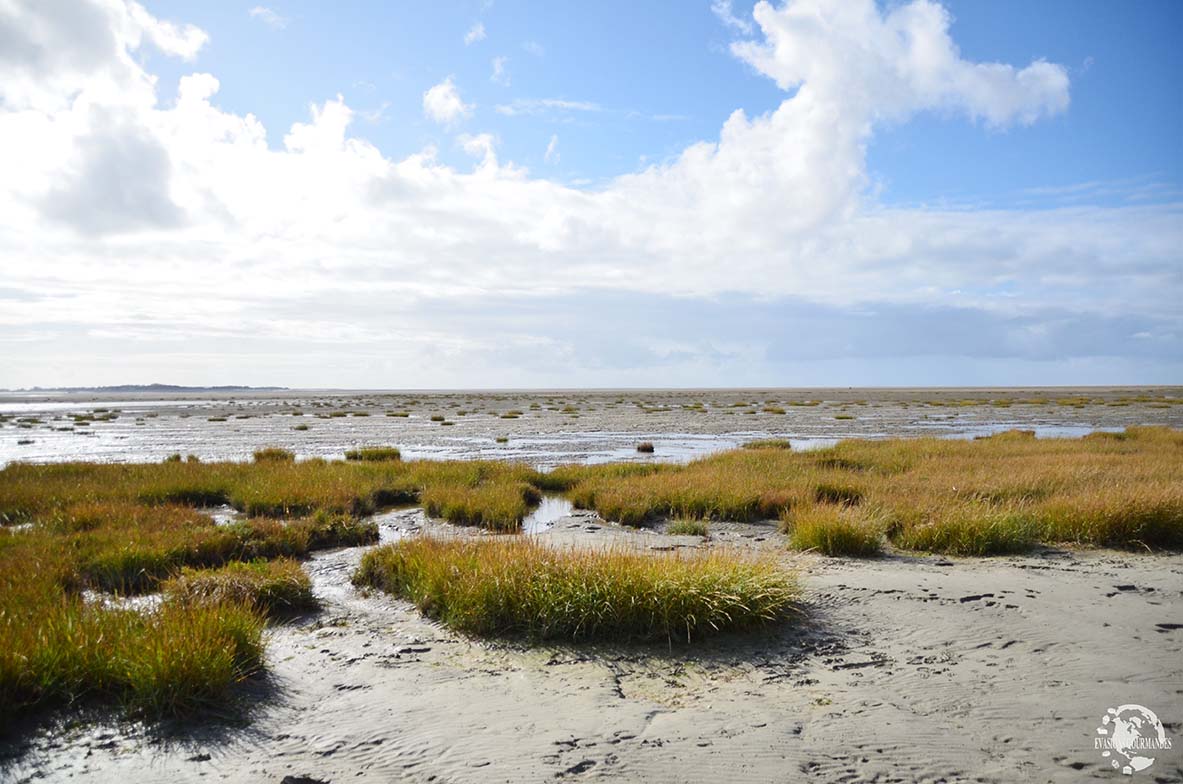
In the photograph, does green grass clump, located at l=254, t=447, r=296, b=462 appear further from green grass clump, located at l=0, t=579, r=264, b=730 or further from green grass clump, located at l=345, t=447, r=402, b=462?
green grass clump, located at l=0, t=579, r=264, b=730

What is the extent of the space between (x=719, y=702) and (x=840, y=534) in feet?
18.7

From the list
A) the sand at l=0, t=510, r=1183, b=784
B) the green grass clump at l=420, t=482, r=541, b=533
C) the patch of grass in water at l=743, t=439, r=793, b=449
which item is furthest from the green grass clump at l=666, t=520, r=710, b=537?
the patch of grass in water at l=743, t=439, r=793, b=449

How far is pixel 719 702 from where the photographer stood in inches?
226

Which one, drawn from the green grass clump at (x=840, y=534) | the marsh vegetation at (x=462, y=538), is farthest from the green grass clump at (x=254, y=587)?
the green grass clump at (x=840, y=534)

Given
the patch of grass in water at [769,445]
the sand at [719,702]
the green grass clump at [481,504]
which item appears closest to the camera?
the sand at [719,702]

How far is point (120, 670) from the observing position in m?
5.79

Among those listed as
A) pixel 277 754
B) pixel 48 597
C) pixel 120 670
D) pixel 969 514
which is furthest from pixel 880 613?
pixel 48 597

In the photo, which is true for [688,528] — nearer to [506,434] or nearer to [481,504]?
[481,504]

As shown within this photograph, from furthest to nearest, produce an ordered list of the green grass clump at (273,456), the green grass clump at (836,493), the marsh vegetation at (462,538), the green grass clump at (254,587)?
the green grass clump at (273,456), the green grass clump at (836,493), the green grass clump at (254,587), the marsh vegetation at (462,538)

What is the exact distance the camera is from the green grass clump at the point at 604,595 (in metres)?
7.25

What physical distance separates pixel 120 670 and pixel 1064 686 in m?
8.17

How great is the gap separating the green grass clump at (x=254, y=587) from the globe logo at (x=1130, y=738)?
8.02 metres

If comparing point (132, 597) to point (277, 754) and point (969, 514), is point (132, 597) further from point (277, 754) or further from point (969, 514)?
point (969, 514)

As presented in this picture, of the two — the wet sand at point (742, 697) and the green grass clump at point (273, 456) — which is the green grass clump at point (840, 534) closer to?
the wet sand at point (742, 697)
